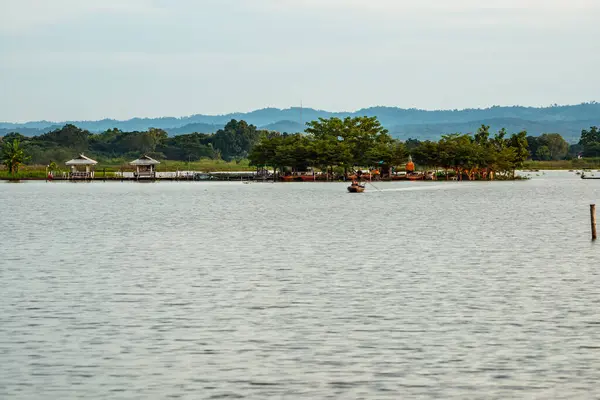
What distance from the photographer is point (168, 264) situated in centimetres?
3684

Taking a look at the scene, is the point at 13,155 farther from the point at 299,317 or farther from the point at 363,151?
the point at 299,317

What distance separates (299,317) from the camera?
23.8 meters

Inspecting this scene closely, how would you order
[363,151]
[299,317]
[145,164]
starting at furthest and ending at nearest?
[145,164], [363,151], [299,317]

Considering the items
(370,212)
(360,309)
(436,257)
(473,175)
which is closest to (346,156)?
(473,175)

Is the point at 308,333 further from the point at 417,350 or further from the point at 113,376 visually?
the point at 113,376

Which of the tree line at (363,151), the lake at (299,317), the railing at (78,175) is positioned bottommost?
the lake at (299,317)

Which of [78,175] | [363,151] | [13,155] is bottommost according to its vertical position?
[78,175]

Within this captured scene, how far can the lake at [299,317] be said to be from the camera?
16844 mm

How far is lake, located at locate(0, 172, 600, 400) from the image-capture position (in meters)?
16.8

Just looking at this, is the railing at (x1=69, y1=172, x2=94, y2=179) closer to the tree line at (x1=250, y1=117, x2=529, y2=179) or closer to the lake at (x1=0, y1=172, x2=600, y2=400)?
the tree line at (x1=250, y1=117, x2=529, y2=179)

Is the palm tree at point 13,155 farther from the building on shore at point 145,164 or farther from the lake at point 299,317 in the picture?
the lake at point 299,317

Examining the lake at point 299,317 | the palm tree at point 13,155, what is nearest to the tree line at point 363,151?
the palm tree at point 13,155

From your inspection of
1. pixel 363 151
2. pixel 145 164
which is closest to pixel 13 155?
pixel 145 164

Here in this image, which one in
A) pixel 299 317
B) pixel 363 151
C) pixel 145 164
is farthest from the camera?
pixel 145 164
